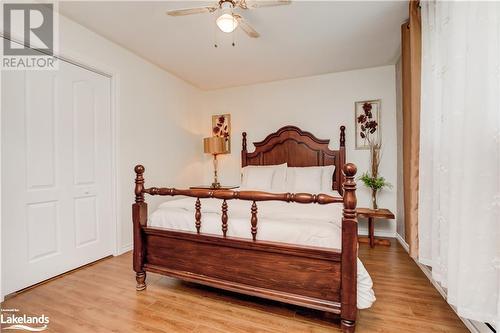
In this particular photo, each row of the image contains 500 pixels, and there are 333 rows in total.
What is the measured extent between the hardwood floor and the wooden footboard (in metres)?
0.17

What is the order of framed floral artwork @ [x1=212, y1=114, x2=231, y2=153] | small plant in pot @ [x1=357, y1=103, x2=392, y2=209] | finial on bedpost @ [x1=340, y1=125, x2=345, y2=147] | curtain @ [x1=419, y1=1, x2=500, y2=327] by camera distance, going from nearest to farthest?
curtain @ [x1=419, y1=1, x2=500, y2=327] → small plant in pot @ [x1=357, y1=103, x2=392, y2=209] → finial on bedpost @ [x1=340, y1=125, x2=345, y2=147] → framed floral artwork @ [x1=212, y1=114, x2=231, y2=153]

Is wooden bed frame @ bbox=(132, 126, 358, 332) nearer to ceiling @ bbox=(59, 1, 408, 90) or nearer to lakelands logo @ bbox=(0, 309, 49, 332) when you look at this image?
lakelands logo @ bbox=(0, 309, 49, 332)

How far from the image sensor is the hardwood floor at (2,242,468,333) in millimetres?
1658

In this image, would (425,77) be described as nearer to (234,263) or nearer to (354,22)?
(354,22)

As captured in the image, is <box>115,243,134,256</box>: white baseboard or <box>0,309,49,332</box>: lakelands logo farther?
<box>115,243,134,256</box>: white baseboard

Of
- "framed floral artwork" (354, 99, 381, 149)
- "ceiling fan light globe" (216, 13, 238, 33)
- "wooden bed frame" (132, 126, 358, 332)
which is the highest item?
"ceiling fan light globe" (216, 13, 238, 33)

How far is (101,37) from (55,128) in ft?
3.80

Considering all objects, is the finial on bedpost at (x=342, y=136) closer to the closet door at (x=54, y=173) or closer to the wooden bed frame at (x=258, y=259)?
the wooden bed frame at (x=258, y=259)

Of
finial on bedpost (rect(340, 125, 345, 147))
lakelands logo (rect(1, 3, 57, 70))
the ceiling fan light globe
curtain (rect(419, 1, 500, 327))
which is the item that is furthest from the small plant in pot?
lakelands logo (rect(1, 3, 57, 70))

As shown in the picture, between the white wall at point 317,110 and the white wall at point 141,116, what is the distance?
0.65m

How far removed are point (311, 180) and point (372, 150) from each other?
1067mm

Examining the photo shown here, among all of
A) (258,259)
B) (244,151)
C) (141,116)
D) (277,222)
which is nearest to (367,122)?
(244,151)

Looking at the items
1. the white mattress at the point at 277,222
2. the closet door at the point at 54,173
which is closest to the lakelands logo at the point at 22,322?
the closet door at the point at 54,173

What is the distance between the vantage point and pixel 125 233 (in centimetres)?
312
